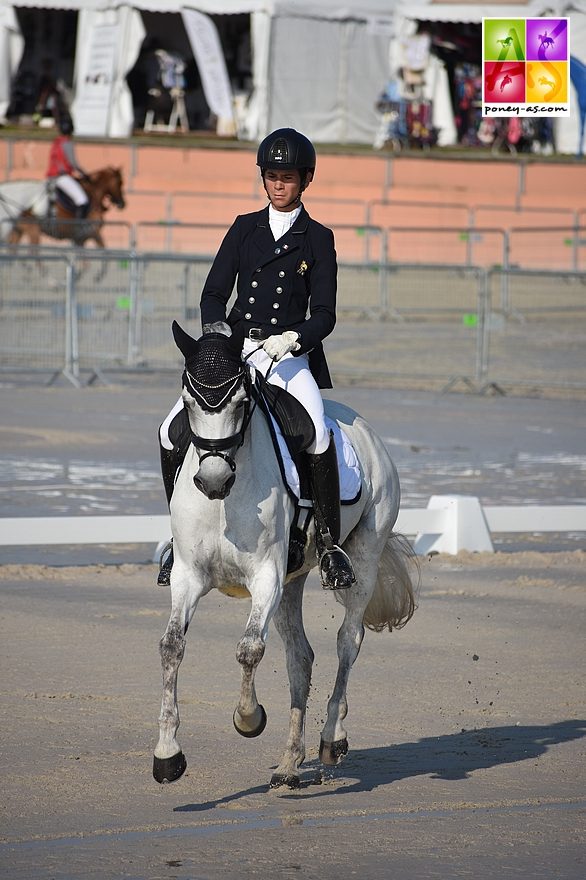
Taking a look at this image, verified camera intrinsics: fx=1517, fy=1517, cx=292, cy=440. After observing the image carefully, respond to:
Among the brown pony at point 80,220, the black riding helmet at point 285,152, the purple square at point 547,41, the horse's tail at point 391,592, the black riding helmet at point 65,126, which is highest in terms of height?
the black riding helmet at point 65,126

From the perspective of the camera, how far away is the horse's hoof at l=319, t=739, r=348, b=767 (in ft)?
20.7

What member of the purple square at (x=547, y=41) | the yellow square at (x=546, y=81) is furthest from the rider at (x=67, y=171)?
the yellow square at (x=546, y=81)

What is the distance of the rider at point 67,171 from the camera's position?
2900 centimetres

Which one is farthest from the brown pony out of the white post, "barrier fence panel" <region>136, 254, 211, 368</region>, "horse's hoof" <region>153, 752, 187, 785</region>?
"horse's hoof" <region>153, 752, 187, 785</region>

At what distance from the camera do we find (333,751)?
20.7ft

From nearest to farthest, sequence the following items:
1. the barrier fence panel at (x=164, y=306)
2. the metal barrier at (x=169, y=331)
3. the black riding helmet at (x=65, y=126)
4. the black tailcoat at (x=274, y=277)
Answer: the black tailcoat at (x=274, y=277) < the metal barrier at (x=169, y=331) < the barrier fence panel at (x=164, y=306) < the black riding helmet at (x=65, y=126)

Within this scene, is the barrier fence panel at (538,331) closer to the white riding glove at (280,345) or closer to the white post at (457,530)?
the white post at (457,530)

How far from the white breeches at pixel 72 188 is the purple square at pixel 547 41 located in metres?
17.8

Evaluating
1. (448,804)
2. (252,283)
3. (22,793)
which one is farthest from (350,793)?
(252,283)

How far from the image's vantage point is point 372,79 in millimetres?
33875

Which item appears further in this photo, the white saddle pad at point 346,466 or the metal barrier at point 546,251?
the metal barrier at point 546,251

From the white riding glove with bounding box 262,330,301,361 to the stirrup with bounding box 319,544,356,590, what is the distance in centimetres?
88

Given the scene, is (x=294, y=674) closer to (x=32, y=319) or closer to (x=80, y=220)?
(x=32, y=319)

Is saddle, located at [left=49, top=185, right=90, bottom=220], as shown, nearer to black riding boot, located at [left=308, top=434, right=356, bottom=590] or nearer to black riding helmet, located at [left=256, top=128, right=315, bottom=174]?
black riding helmet, located at [left=256, top=128, right=315, bottom=174]
